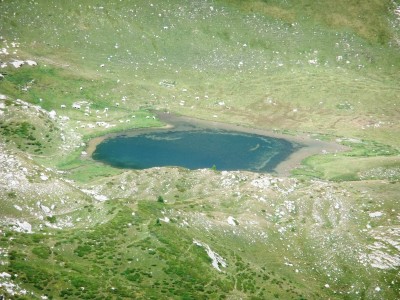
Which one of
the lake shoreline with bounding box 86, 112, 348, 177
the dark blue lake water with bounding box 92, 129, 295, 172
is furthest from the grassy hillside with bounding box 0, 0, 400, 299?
the dark blue lake water with bounding box 92, 129, 295, 172

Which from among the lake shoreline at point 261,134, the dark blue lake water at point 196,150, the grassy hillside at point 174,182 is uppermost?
the grassy hillside at point 174,182

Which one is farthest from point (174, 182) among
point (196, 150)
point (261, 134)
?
point (261, 134)

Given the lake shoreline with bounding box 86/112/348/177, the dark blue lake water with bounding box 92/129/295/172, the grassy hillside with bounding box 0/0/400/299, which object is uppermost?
the grassy hillside with bounding box 0/0/400/299

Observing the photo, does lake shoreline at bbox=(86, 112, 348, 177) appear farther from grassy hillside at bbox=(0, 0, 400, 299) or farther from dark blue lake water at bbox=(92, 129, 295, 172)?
grassy hillside at bbox=(0, 0, 400, 299)

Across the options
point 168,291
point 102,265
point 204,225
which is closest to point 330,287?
point 204,225

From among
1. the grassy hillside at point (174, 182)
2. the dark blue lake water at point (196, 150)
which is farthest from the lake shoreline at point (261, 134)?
the grassy hillside at point (174, 182)

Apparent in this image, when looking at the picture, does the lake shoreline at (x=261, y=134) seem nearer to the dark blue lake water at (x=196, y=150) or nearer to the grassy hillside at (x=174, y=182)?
the dark blue lake water at (x=196, y=150)
